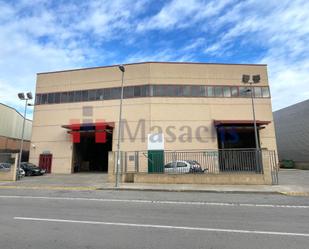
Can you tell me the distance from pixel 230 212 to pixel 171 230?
3.04 m

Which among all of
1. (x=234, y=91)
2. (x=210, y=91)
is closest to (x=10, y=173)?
(x=210, y=91)

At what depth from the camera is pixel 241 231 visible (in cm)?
581

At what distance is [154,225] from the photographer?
636 centimetres

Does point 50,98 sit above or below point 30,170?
above

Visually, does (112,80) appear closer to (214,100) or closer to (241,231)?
(214,100)

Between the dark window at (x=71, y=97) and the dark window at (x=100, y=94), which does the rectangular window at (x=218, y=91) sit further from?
the dark window at (x=71, y=97)

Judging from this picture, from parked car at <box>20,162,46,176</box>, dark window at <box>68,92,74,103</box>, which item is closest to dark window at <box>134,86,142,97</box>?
dark window at <box>68,92,74,103</box>

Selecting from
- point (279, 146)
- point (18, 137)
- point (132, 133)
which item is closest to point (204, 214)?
point (132, 133)

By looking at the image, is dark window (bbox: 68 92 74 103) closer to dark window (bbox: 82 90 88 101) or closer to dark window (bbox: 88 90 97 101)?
dark window (bbox: 82 90 88 101)

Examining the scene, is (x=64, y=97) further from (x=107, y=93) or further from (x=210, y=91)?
(x=210, y=91)

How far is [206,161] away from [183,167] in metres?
1.75

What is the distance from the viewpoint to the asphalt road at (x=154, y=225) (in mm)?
4965

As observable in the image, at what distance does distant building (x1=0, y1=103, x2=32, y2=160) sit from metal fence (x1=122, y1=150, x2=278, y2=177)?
2841 cm

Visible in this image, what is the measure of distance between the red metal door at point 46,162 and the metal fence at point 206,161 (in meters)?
14.3
